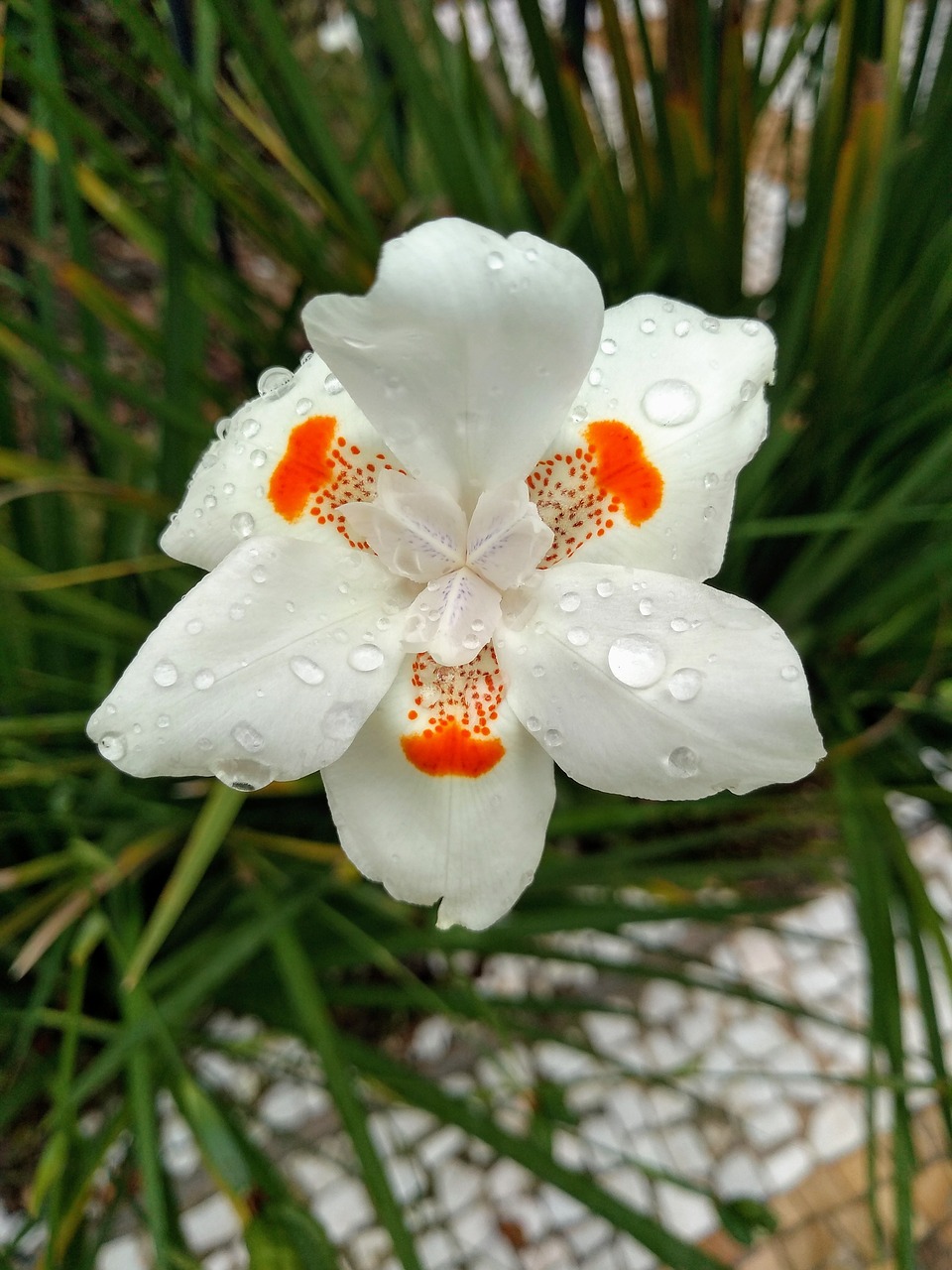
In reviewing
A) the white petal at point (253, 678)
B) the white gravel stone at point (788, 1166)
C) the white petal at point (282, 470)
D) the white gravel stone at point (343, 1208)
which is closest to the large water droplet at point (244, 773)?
the white petal at point (253, 678)

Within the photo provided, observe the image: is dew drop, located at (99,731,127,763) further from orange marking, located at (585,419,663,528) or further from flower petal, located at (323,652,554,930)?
orange marking, located at (585,419,663,528)

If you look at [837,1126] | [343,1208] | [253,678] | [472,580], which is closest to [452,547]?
[472,580]

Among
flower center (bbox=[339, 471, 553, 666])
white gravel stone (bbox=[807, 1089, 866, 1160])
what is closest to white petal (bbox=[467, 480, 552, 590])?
flower center (bbox=[339, 471, 553, 666])

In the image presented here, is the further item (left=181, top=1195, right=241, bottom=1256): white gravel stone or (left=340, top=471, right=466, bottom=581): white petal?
(left=181, top=1195, right=241, bottom=1256): white gravel stone

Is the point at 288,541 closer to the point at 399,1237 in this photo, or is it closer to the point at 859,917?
the point at 399,1237

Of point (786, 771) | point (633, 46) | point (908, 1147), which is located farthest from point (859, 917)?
point (633, 46)

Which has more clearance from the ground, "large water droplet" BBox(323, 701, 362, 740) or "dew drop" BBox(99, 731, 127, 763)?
"dew drop" BBox(99, 731, 127, 763)

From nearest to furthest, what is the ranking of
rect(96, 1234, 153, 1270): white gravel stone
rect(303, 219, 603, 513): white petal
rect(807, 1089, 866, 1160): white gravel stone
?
1. rect(303, 219, 603, 513): white petal
2. rect(96, 1234, 153, 1270): white gravel stone
3. rect(807, 1089, 866, 1160): white gravel stone
